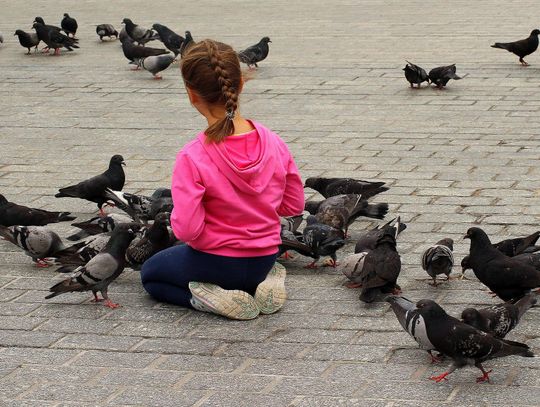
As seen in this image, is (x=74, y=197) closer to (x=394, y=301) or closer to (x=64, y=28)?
(x=394, y=301)

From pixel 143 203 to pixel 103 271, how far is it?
5.42 feet

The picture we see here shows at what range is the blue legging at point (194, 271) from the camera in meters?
6.39

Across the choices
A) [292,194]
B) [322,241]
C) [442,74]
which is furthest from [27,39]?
[292,194]

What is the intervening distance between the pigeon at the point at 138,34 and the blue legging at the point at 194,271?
10728mm

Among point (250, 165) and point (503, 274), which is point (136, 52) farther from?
point (503, 274)

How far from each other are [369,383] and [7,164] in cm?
599

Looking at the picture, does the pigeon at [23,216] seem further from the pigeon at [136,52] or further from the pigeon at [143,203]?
the pigeon at [136,52]

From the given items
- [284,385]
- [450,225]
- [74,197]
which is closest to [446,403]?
[284,385]

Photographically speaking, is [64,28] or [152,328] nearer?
[152,328]

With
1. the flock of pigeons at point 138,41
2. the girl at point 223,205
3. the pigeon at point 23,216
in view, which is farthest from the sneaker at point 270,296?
the flock of pigeons at point 138,41

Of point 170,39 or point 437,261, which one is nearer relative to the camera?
point 437,261

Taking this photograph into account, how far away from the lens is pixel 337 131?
37.4 feet

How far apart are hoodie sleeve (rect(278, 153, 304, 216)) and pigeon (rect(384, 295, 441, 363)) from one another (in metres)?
1.02

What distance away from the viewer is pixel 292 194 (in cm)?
671
